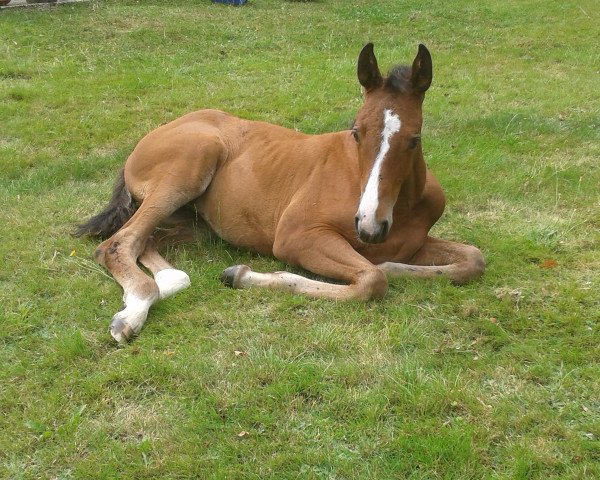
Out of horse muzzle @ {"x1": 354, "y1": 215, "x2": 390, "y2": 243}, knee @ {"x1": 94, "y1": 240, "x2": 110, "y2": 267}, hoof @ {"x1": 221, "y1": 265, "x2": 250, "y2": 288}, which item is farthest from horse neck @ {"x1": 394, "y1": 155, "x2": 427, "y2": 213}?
knee @ {"x1": 94, "y1": 240, "x2": 110, "y2": 267}

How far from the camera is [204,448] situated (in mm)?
3361

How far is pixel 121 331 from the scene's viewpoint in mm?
4340

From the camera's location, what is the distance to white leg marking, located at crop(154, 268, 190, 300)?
16.3 feet

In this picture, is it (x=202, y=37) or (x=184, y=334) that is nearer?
(x=184, y=334)

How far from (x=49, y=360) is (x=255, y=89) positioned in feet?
22.9

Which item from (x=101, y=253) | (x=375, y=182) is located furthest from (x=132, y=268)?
(x=375, y=182)

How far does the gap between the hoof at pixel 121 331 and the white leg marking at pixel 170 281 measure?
1.68ft

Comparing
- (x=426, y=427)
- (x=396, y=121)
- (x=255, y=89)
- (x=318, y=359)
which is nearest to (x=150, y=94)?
(x=255, y=89)

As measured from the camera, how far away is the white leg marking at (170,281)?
496cm

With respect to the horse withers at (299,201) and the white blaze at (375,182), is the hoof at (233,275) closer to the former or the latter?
the horse withers at (299,201)

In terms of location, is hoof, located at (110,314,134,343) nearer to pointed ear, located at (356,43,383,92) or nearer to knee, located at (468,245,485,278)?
pointed ear, located at (356,43,383,92)

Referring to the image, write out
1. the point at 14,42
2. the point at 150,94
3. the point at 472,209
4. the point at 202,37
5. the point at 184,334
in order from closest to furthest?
the point at 184,334, the point at 472,209, the point at 150,94, the point at 14,42, the point at 202,37

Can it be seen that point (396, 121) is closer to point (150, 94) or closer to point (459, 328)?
point (459, 328)

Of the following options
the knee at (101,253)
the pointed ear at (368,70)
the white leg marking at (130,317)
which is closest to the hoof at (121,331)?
the white leg marking at (130,317)
